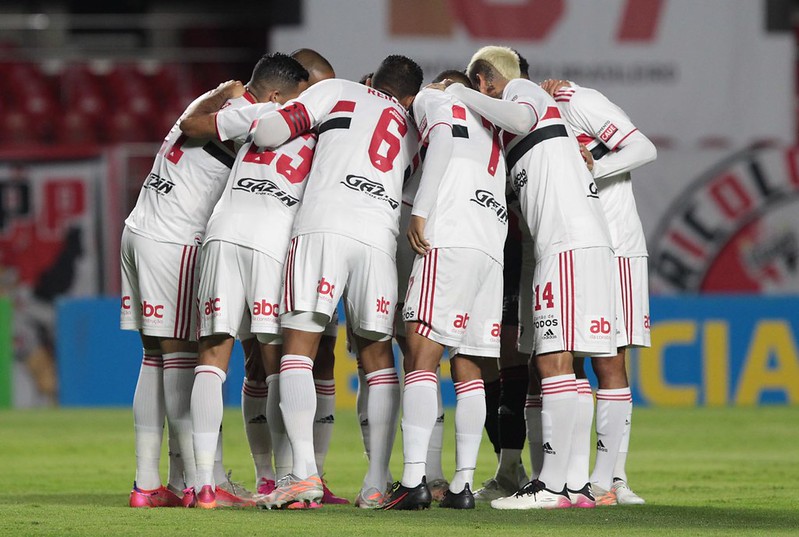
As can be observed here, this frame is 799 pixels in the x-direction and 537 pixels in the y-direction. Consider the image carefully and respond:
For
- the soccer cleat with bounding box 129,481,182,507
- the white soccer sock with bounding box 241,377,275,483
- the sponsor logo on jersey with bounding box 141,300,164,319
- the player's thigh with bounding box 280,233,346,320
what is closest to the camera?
the player's thigh with bounding box 280,233,346,320

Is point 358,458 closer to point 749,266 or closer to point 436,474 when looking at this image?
point 436,474

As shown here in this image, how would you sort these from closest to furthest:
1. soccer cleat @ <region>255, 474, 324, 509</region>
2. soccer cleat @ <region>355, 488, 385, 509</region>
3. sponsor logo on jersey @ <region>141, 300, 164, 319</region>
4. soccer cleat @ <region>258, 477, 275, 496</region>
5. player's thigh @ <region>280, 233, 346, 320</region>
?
soccer cleat @ <region>255, 474, 324, 509</region>, player's thigh @ <region>280, 233, 346, 320</region>, soccer cleat @ <region>355, 488, 385, 509</region>, sponsor logo on jersey @ <region>141, 300, 164, 319</region>, soccer cleat @ <region>258, 477, 275, 496</region>

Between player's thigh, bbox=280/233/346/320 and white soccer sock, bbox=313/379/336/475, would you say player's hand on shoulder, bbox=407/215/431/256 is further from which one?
white soccer sock, bbox=313/379/336/475

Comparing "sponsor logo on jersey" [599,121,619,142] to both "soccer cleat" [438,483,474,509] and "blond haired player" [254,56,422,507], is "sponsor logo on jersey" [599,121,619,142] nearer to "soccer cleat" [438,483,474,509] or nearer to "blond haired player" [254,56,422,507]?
"blond haired player" [254,56,422,507]


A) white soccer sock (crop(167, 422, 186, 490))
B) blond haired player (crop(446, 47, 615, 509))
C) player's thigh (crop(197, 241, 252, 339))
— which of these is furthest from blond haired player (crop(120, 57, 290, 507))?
blond haired player (crop(446, 47, 615, 509))

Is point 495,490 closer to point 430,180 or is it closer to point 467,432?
point 467,432

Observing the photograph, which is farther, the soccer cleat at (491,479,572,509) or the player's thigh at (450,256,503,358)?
the player's thigh at (450,256,503,358)

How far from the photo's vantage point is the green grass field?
15.5 ft

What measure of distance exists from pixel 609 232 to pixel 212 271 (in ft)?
5.86

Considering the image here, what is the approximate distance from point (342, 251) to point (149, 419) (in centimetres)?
123

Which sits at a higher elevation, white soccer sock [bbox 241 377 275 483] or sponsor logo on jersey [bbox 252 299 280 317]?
sponsor logo on jersey [bbox 252 299 280 317]

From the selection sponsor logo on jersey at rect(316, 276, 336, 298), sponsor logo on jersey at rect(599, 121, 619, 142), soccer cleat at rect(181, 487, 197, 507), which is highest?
sponsor logo on jersey at rect(599, 121, 619, 142)

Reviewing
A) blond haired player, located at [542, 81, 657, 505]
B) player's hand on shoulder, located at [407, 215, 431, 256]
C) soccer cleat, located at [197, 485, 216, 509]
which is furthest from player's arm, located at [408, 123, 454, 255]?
soccer cleat, located at [197, 485, 216, 509]

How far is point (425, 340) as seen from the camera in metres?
5.38
